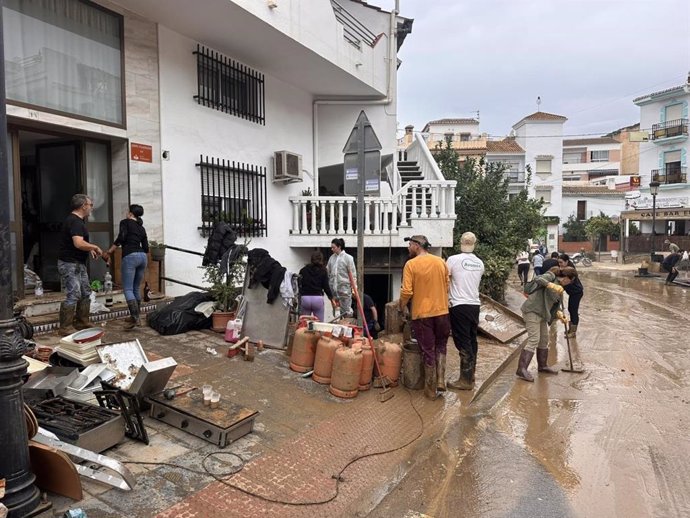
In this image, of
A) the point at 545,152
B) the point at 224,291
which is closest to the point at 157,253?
the point at 224,291

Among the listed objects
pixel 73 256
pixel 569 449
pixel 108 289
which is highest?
pixel 73 256

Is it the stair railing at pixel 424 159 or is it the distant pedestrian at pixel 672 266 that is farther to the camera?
the distant pedestrian at pixel 672 266

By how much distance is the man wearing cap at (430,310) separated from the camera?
532 cm

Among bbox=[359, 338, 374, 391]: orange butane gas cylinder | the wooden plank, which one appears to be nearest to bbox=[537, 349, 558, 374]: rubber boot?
the wooden plank

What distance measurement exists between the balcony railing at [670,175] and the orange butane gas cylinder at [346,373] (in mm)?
40416

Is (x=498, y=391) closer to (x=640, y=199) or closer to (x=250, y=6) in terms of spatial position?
(x=250, y=6)

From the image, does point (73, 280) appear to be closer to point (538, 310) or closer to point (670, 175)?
point (538, 310)

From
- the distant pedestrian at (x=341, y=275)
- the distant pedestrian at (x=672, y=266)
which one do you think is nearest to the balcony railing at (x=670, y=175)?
the distant pedestrian at (x=672, y=266)

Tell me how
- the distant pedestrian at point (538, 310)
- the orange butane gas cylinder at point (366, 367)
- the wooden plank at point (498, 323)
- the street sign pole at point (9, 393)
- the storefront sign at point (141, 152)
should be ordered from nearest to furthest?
the street sign pole at point (9, 393)
the orange butane gas cylinder at point (366, 367)
the distant pedestrian at point (538, 310)
the storefront sign at point (141, 152)
the wooden plank at point (498, 323)

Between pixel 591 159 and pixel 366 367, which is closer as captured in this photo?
pixel 366 367

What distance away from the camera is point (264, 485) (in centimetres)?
333

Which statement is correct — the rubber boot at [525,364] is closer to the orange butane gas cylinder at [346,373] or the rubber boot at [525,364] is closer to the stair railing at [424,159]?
the orange butane gas cylinder at [346,373]

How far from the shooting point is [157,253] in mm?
7863

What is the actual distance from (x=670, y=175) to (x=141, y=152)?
43.5m
